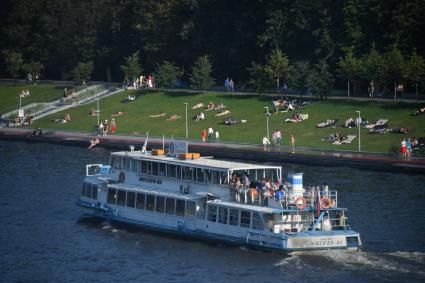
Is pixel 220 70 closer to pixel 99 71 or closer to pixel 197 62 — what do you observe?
pixel 197 62

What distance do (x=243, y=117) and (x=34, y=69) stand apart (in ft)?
205

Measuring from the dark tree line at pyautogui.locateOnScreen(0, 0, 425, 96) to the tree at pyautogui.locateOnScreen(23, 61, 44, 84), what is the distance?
195 mm

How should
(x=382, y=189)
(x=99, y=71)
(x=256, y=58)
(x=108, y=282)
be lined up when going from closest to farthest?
(x=108, y=282), (x=382, y=189), (x=256, y=58), (x=99, y=71)

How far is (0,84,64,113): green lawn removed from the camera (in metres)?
158

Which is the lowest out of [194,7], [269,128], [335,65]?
[269,128]

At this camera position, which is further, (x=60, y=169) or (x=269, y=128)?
(x=269, y=128)

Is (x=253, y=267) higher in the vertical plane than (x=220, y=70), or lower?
lower

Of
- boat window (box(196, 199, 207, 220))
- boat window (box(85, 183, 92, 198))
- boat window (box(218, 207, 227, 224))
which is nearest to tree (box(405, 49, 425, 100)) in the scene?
boat window (box(85, 183, 92, 198))

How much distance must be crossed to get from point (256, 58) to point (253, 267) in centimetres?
8616

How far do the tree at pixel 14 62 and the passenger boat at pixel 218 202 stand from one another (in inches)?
4028

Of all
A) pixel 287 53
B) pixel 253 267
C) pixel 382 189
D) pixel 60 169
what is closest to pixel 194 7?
pixel 287 53

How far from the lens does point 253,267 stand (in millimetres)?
61219

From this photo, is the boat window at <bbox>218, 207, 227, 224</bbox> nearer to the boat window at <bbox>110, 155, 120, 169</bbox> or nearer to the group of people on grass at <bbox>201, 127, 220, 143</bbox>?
the boat window at <bbox>110, 155, 120, 169</bbox>

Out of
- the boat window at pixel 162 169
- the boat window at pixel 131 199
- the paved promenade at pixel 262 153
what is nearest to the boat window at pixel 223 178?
the boat window at pixel 162 169
